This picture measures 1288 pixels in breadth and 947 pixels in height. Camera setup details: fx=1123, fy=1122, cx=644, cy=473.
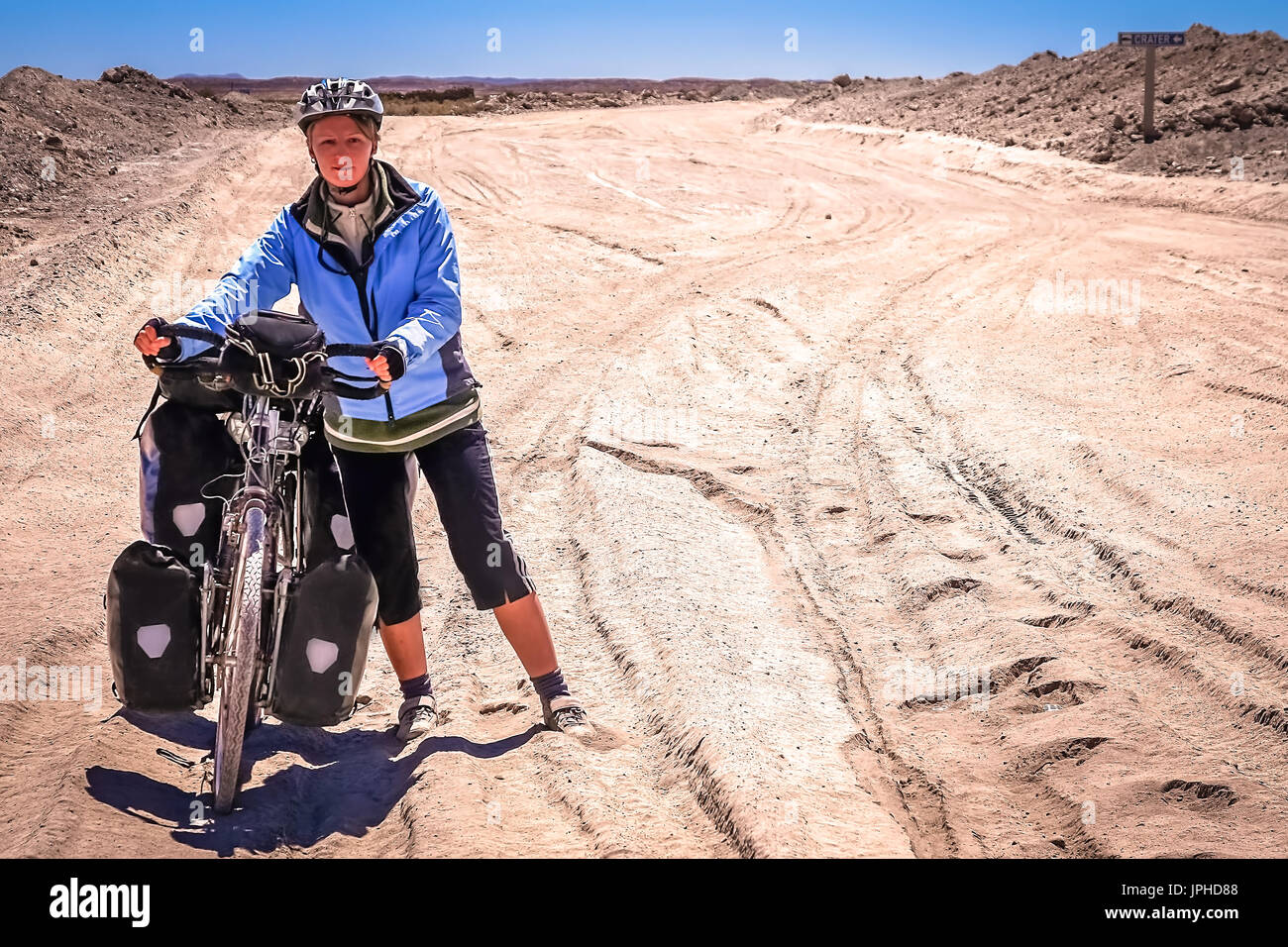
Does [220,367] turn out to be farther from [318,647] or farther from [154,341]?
[318,647]

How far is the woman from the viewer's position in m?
3.18

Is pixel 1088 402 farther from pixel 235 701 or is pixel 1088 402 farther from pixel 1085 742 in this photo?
pixel 235 701

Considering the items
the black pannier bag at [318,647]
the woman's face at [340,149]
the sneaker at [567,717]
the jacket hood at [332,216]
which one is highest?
the woman's face at [340,149]

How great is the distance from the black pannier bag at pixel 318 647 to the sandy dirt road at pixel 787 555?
0.32 metres

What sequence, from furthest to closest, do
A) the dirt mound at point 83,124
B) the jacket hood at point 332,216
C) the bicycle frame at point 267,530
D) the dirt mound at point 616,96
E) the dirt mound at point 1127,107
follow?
the dirt mound at point 616,96, the dirt mound at point 1127,107, the dirt mound at point 83,124, the jacket hood at point 332,216, the bicycle frame at point 267,530

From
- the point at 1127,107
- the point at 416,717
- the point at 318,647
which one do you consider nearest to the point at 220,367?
the point at 318,647

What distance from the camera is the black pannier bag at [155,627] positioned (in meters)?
3.13

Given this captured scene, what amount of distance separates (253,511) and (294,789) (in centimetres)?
88

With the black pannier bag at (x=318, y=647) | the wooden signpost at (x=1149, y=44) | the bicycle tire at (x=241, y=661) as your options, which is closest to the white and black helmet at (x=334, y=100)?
the bicycle tire at (x=241, y=661)

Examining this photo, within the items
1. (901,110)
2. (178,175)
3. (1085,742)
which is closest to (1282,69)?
(901,110)

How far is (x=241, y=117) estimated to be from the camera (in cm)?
2162

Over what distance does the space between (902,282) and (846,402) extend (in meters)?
3.66

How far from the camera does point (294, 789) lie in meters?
3.35

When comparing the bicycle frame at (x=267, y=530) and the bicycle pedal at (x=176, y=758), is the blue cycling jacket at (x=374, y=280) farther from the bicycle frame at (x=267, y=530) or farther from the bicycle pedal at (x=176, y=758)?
the bicycle pedal at (x=176, y=758)
